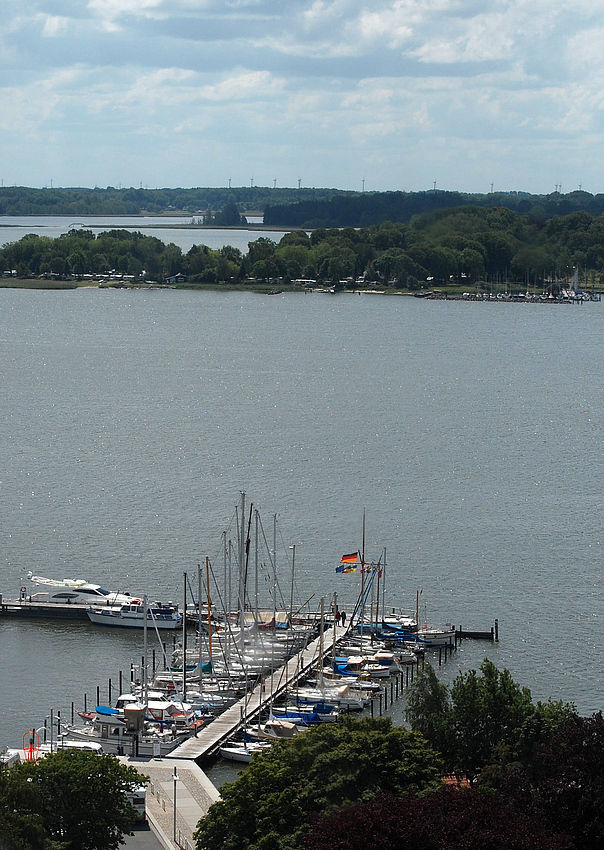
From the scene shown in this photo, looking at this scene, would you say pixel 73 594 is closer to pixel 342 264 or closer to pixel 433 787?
pixel 433 787

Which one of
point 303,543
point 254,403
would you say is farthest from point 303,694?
point 254,403

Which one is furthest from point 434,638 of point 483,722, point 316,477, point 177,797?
point 316,477

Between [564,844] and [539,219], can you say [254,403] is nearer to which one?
[564,844]

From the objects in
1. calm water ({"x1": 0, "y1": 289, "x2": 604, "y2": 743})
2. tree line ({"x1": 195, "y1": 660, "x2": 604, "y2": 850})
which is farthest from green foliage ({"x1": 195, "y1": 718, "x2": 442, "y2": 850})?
calm water ({"x1": 0, "y1": 289, "x2": 604, "y2": 743})

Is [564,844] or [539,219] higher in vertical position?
[539,219]

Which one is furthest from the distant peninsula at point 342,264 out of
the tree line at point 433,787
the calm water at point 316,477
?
the tree line at point 433,787

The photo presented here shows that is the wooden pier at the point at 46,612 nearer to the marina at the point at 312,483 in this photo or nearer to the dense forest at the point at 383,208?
the marina at the point at 312,483
